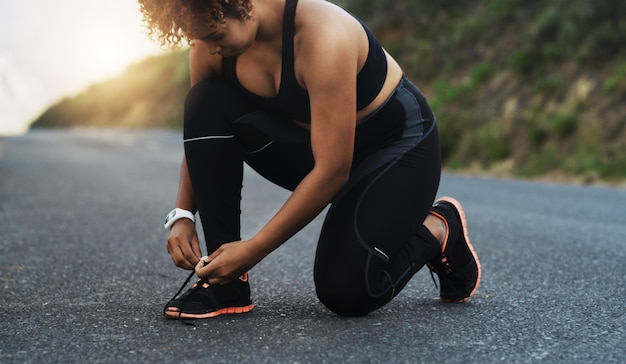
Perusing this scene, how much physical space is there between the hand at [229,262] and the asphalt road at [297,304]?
0.18 metres

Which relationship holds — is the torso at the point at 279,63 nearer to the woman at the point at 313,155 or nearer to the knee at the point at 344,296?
the woman at the point at 313,155

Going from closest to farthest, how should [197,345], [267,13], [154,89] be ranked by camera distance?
[197,345], [267,13], [154,89]

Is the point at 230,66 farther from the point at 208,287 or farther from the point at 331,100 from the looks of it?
the point at 208,287

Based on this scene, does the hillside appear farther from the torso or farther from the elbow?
the elbow

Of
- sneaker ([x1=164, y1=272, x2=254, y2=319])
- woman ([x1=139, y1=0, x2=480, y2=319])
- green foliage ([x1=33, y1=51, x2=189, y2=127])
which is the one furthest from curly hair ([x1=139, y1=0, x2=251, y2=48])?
green foliage ([x1=33, y1=51, x2=189, y2=127])

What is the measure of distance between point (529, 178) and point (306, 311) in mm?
9598

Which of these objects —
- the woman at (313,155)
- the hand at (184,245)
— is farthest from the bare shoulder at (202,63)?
the hand at (184,245)

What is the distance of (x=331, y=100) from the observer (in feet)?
8.25

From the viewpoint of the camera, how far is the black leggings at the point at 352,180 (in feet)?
9.22

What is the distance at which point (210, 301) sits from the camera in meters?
2.84

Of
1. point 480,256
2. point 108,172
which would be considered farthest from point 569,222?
point 108,172

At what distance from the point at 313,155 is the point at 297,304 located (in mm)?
661

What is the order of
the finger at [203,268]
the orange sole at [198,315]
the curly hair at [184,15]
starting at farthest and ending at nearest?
the orange sole at [198,315]
the finger at [203,268]
the curly hair at [184,15]

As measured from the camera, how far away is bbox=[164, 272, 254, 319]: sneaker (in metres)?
2.78
